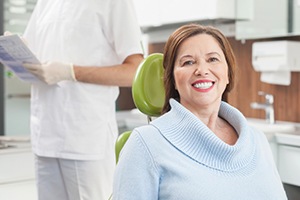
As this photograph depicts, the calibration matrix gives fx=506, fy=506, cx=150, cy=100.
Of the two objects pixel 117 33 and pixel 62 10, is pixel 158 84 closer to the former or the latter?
pixel 117 33

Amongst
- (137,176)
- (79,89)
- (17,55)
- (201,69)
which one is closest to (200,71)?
(201,69)

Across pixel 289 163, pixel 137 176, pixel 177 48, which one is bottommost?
pixel 289 163

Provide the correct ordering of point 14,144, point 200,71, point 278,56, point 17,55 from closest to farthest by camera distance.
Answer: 1. point 200,71
2. point 17,55
3. point 14,144
4. point 278,56

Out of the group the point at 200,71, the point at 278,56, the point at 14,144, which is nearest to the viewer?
the point at 200,71

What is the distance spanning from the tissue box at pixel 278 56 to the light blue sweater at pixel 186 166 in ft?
5.89

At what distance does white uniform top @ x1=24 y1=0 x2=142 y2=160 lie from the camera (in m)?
1.92

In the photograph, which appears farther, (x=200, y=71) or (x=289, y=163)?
(x=289, y=163)

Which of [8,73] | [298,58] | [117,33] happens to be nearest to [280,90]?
[298,58]

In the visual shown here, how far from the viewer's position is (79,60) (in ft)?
6.40

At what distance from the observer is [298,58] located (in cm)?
318

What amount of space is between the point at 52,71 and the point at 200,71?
2.21 ft

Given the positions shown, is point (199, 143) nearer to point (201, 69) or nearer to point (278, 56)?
point (201, 69)

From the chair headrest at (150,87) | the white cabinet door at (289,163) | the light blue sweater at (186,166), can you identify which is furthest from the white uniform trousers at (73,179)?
the white cabinet door at (289,163)

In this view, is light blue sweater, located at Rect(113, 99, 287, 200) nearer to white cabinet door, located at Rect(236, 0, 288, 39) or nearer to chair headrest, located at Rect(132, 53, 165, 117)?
chair headrest, located at Rect(132, 53, 165, 117)
